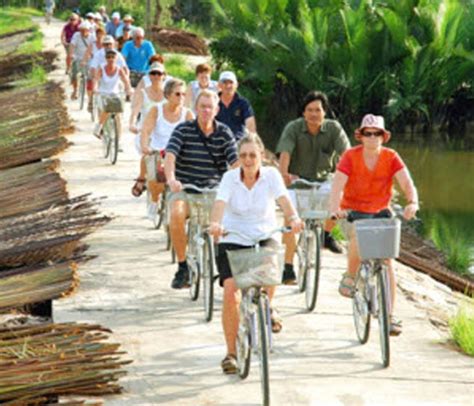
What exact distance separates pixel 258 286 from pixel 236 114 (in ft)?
20.2

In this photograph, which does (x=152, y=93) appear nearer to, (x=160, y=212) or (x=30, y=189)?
(x=30, y=189)

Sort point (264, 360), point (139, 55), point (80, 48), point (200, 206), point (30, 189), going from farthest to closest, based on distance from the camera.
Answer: point (80, 48), point (139, 55), point (30, 189), point (200, 206), point (264, 360)

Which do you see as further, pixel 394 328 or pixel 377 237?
pixel 394 328

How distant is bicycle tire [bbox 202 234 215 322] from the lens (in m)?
10.5

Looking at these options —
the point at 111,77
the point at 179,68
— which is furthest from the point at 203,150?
the point at 179,68

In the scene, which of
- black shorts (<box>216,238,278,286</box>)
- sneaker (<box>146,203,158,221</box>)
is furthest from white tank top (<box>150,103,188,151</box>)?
black shorts (<box>216,238,278,286</box>)

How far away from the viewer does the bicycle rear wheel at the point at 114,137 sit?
63.7 ft

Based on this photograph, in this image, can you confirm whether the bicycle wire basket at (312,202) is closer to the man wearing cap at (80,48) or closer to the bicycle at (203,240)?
the bicycle at (203,240)

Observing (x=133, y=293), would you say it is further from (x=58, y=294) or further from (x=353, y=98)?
(x=353, y=98)

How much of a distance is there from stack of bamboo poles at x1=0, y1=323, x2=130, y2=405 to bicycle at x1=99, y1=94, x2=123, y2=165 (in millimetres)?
9675

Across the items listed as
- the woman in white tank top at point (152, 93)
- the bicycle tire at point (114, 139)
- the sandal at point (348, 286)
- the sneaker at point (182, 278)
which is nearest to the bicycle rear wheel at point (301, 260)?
the sneaker at point (182, 278)

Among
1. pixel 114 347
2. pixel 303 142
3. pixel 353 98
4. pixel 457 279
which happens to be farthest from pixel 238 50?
pixel 114 347

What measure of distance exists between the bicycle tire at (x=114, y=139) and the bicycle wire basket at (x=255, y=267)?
11254mm

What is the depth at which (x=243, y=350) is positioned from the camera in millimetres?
8688
